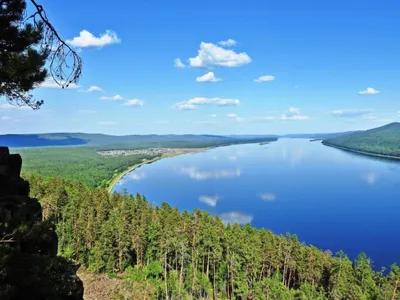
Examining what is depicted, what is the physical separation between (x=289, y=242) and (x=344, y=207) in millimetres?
40793

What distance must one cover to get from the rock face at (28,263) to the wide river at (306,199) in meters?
39.8

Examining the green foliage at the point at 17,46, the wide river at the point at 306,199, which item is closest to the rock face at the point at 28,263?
the green foliage at the point at 17,46

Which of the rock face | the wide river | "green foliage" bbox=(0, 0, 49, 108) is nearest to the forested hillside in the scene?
the wide river

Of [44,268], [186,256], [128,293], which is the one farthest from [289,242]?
[44,268]

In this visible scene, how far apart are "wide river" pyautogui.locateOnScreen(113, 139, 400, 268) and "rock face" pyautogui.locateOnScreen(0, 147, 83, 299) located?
1567 inches

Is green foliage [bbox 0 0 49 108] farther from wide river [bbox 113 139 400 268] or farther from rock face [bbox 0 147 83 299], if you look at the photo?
wide river [bbox 113 139 400 268]

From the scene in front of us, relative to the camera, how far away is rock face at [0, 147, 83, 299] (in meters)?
4.91

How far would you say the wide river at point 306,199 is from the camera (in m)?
46.6

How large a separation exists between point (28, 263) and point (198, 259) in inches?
1001

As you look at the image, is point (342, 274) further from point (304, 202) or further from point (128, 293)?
point (304, 202)

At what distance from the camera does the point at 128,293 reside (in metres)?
25.2

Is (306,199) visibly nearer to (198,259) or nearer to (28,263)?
(198,259)

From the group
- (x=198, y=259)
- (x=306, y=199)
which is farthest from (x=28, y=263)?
(x=306, y=199)

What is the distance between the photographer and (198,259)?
96.3ft
